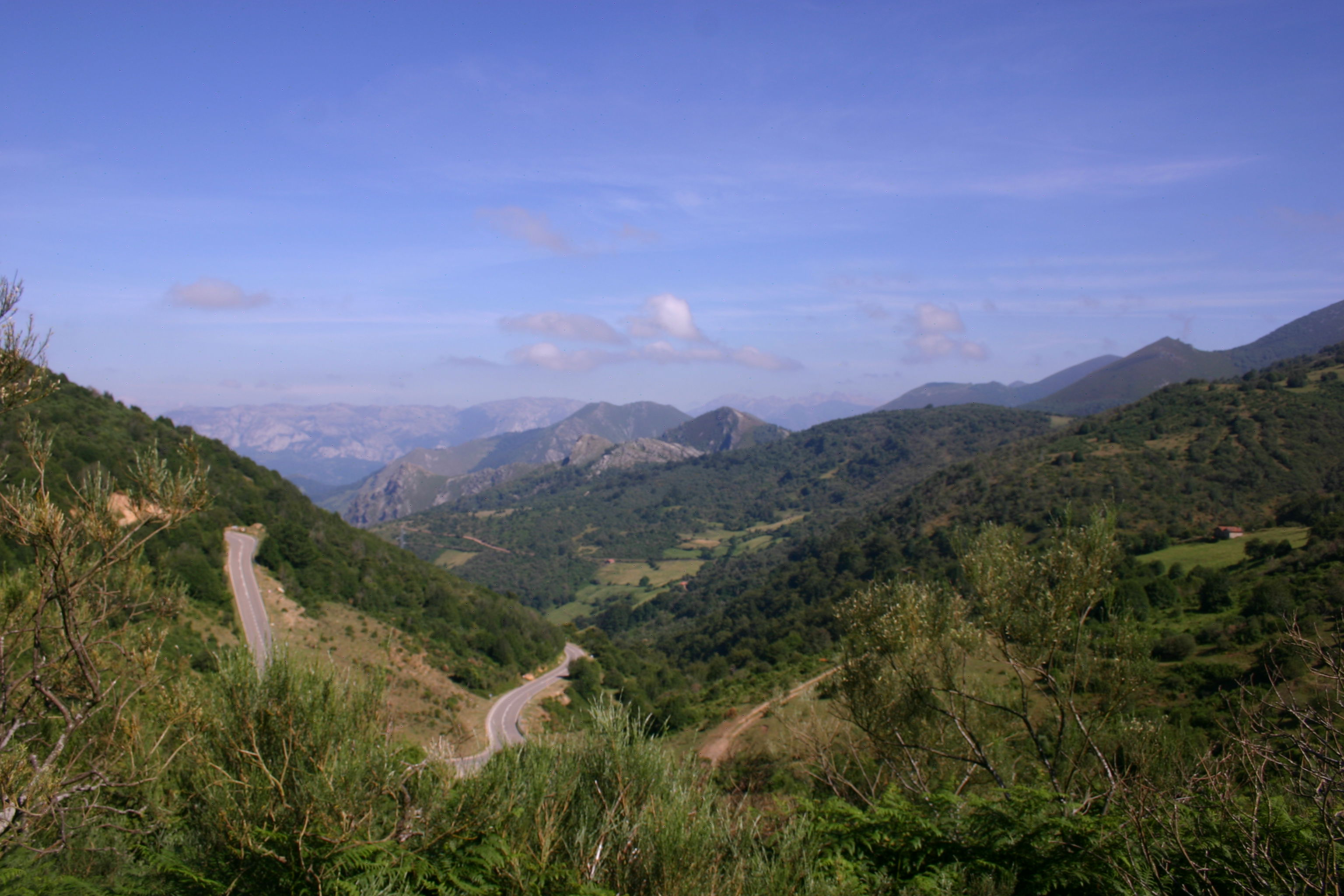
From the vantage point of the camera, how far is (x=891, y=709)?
1318 cm

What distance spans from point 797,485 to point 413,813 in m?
191

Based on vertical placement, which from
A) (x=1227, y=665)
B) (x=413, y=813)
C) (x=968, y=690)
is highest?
(x=413, y=813)

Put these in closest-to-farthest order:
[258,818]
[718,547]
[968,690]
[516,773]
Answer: [258,818] → [516,773] → [968,690] → [718,547]

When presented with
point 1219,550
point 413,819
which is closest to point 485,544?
point 1219,550

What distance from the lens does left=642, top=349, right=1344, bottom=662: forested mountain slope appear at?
49.6 m

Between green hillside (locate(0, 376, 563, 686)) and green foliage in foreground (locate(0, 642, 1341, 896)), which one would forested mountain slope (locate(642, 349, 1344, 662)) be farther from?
green foliage in foreground (locate(0, 642, 1341, 896))

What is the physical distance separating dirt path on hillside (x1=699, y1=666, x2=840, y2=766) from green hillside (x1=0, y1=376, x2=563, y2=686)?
18991 mm

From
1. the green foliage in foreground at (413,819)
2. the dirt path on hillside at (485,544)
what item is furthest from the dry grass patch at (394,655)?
the dirt path on hillside at (485,544)

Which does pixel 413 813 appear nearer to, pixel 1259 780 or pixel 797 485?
pixel 1259 780

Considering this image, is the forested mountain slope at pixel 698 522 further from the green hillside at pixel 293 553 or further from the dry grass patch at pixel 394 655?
the dry grass patch at pixel 394 655

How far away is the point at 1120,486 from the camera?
55.8 metres

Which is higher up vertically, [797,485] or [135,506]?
[135,506]

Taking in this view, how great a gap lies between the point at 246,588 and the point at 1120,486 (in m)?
66.8

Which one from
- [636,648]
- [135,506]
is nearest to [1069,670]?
[135,506]
